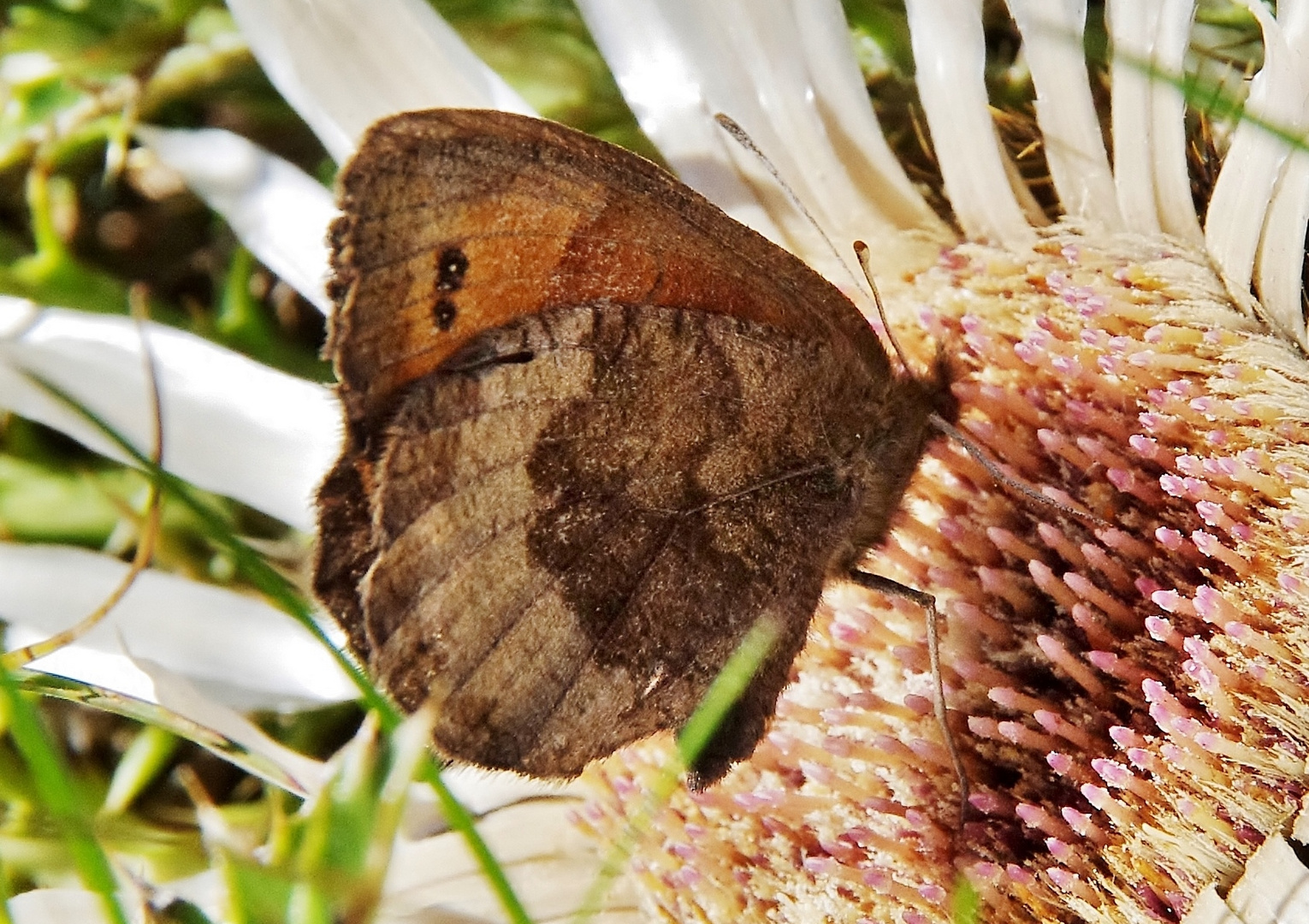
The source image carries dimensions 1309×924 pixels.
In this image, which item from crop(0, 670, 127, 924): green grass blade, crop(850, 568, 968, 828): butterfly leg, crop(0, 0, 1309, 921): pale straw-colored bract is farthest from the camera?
crop(0, 0, 1309, 921): pale straw-colored bract

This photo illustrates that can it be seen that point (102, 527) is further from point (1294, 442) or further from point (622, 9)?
point (1294, 442)

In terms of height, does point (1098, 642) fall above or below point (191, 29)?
below

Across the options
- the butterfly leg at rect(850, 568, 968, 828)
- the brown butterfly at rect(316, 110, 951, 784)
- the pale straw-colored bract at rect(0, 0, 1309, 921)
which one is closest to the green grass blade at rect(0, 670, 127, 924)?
the brown butterfly at rect(316, 110, 951, 784)

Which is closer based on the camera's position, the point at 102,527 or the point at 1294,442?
the point at 1294,442

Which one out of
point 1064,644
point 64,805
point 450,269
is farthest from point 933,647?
point 64,805

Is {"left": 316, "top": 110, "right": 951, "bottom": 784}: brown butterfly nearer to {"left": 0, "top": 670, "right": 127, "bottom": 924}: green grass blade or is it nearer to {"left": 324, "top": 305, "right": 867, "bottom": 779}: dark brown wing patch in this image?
{"left": 324, "top": 305, "right": 867, "bottom": 779}: dark brown wing patch

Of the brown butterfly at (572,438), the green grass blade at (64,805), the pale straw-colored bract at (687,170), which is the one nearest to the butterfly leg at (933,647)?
the brown butterfly at (572,438)

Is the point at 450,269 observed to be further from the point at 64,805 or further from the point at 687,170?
the point at 687,170

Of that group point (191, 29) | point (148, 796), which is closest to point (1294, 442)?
point (191, 29)

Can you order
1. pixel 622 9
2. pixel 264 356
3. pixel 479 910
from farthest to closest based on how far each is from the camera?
pixel 264 356 < pixel 479 910 < pixel 622 9
